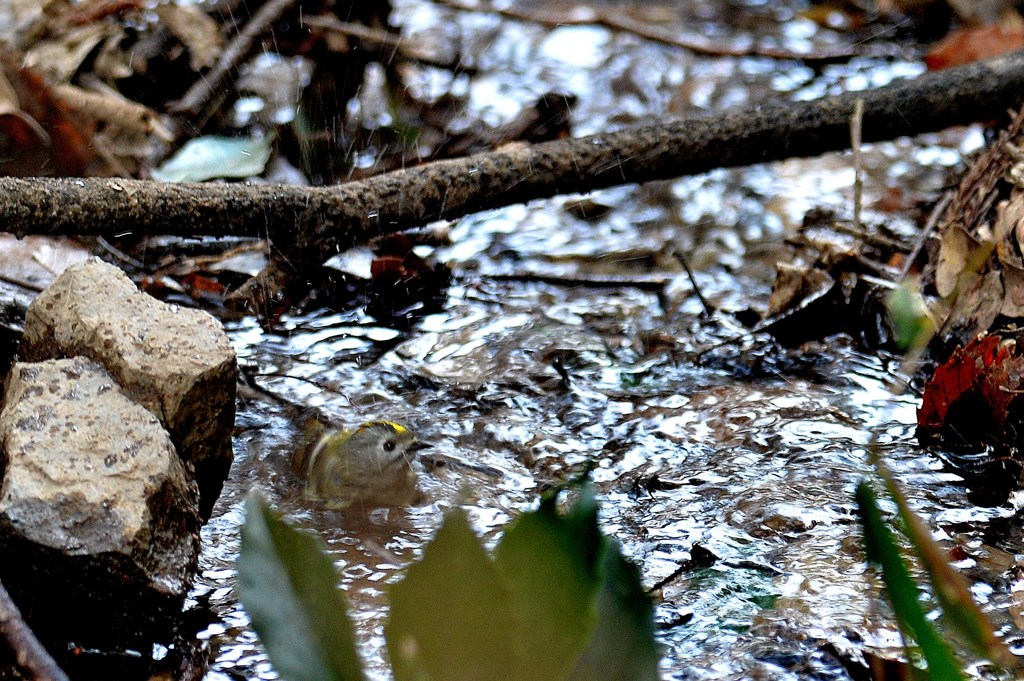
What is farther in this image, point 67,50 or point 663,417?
point 67,50

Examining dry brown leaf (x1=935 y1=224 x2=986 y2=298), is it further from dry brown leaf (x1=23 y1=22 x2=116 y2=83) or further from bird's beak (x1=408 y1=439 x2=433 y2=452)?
dry brown leaf (x1=23 y1=22 x2=116 y2=83)

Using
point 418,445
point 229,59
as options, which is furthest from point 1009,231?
point 229,59

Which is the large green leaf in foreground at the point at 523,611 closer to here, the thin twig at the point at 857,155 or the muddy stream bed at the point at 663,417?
the muddy stream bed at the point at 663,417

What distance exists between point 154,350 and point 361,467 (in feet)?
1.30

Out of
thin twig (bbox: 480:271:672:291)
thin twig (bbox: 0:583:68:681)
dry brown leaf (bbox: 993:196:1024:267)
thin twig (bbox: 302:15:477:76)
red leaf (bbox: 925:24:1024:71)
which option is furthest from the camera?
red leaf (bbox: 925:24:1024:71)

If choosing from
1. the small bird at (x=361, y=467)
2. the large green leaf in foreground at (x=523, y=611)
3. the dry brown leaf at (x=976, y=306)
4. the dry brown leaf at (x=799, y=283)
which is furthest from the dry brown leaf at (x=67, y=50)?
the large green leaf in foreground at (x=523, y=611)

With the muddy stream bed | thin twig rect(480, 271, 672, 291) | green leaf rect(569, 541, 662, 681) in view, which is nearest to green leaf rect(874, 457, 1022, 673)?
green leaf rect(569, 541, 662, 681)

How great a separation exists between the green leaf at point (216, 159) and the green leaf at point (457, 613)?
216cm

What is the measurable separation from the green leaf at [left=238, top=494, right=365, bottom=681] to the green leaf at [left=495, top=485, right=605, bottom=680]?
0.42 feet

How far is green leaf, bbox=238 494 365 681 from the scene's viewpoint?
71 centimetres

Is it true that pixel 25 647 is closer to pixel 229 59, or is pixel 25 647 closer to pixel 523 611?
pixel 523 611

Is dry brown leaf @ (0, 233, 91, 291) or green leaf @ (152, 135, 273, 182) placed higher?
green leaf @ (152, 135, 273, 182)

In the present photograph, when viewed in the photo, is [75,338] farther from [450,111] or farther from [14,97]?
[450,111]

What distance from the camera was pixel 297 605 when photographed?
2.35 feet
